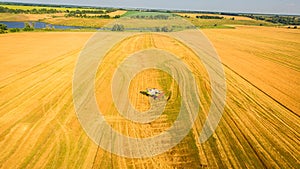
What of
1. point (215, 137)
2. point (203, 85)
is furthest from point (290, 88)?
point (215, 137)

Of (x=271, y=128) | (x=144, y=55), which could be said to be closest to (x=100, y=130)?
Answer: (x=271, y=128)

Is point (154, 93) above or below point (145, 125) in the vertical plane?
above

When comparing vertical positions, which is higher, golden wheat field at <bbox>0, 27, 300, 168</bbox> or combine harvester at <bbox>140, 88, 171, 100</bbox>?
combine harvester at <bbox>140, 88, 171, 100</bbox>

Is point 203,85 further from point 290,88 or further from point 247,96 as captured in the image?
point 290,88

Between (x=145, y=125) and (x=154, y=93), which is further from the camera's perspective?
(x=154, y=93)

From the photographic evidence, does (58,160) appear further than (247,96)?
No

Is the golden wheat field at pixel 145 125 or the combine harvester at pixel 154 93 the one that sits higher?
the combine harvester at pixel 154 93

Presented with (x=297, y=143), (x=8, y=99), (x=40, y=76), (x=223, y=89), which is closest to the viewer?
(x=297, y=143)

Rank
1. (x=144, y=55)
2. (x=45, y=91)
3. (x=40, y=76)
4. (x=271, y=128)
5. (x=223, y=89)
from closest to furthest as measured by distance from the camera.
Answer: (x=271, y=128) → (x=45, y=91) → (x=223, y=89) → (x=40, y=76) → (x=144, y=55)

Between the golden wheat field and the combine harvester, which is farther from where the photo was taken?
the combine harvester

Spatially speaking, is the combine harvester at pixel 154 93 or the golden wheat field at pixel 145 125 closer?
the golden wheat field at pixel 145 125
